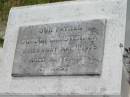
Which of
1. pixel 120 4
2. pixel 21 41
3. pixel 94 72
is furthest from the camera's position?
pixel 21 41

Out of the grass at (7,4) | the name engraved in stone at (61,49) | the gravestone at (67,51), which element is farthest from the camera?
the grass at (7,4)

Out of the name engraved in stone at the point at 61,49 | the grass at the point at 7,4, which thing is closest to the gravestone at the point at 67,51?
the name engraved in stone at the point at 61,49

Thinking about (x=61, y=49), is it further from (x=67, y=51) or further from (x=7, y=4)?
(x=7, y=4)

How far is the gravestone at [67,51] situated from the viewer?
14.3 ft

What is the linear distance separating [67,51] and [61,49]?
103 mm

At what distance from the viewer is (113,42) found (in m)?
4.45

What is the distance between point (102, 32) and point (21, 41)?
125 cm

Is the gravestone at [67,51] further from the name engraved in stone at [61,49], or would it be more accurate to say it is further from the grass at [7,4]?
the grass at [7,4]

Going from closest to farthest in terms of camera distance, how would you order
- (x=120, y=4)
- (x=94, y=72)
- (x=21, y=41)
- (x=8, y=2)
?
(x=94, y=72) < (x=120, y=4) < (x=21, y=41) < (x=8, y=2)

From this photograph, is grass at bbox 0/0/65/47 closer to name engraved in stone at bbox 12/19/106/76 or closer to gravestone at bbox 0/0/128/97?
gravestone at bbox 0/0/128/97

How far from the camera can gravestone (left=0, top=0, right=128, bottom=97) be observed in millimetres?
4344

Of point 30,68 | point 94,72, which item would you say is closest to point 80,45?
point 94,72

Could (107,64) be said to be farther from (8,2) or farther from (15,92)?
(8,2)

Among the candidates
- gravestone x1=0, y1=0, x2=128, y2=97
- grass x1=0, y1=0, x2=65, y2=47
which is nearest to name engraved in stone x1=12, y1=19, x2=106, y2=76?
gravestone x1=0, y1=0, x2=128, y2=97
